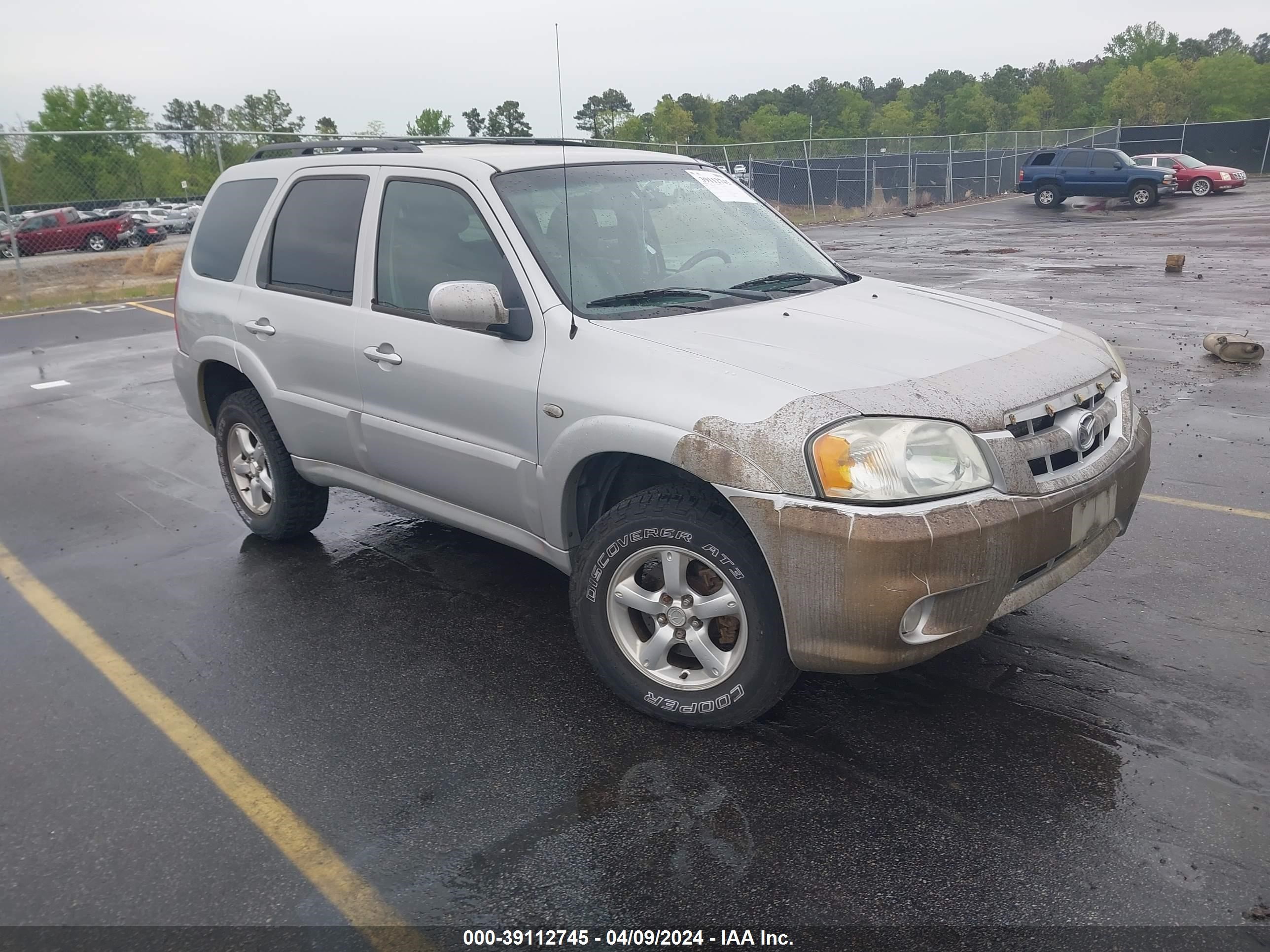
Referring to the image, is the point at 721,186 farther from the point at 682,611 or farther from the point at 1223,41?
the point at 1223,41

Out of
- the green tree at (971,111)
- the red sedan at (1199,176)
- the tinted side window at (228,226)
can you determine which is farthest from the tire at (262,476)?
the green tree at (971,111)

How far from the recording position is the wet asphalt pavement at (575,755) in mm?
2723

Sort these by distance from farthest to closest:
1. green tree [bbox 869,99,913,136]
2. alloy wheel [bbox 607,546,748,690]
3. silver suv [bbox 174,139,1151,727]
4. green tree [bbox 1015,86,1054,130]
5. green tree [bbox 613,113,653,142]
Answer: green tree [bbox 869,99,913,136] → green tree [bbox 1015,86,1054,130] → green tree [bbox 613,113,653,142] → alloy wheel [bbox 607,546,748,690] → silver suv [bbox 174,139,1151,727]

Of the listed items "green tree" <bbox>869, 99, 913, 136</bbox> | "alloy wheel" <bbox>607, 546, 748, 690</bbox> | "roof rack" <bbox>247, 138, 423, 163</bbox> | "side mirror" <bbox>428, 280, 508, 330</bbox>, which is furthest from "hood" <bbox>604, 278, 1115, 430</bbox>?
"green tree" <bbox>869, 99, 913, 136</bbox>

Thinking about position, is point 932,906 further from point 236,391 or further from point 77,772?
point 236,391

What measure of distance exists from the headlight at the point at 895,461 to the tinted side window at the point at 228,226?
3.46m

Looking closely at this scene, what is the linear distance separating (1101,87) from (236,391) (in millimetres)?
124240

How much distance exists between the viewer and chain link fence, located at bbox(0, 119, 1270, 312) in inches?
775

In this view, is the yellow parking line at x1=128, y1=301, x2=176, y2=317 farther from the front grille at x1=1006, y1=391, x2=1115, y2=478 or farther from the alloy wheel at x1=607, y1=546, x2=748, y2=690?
the front grille at x1=1006, y1=391, x2=1115, y2=478

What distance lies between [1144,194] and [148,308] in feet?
83.2

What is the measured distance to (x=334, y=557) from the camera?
5309 millimetres

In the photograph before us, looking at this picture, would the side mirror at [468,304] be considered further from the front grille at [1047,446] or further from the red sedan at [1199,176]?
the red sedan at [1199,176]

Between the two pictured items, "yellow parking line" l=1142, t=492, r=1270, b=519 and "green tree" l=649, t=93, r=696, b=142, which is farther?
"green tree" l=649, t=93, r=696, b=142

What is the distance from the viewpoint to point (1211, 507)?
5434 millimetres
